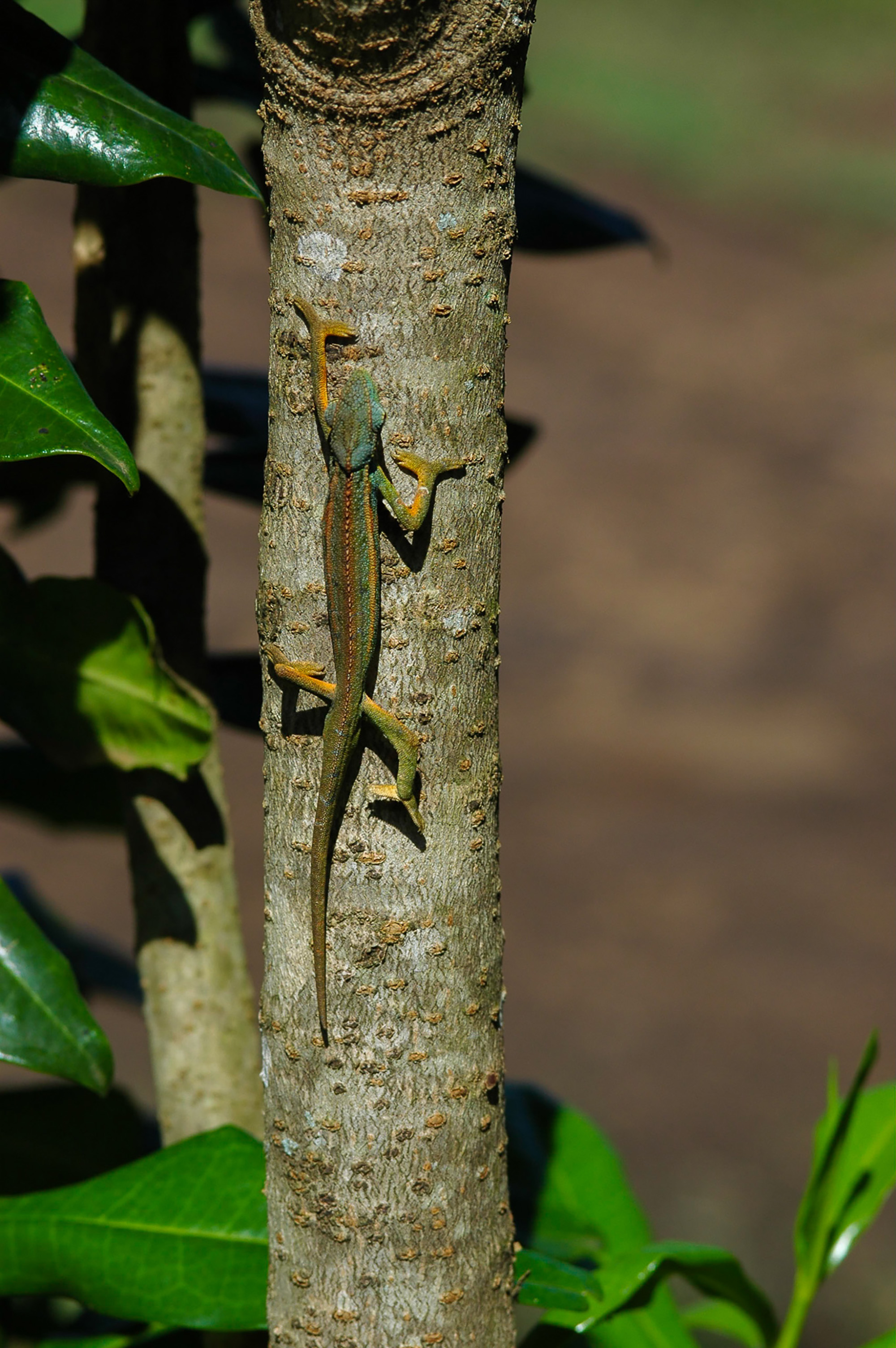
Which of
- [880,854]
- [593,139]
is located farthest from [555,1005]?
[593,139]

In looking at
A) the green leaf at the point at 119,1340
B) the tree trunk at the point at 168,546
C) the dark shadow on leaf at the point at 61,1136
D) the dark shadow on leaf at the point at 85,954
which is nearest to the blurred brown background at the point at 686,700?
the dark shadow on leaf at the point at 85,954

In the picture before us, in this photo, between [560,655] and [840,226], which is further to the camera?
[840,226]

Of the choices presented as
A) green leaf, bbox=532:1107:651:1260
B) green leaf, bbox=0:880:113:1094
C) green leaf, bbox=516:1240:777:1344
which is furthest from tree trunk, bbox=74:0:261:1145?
green leaf, bbox=516:1240:777:1344

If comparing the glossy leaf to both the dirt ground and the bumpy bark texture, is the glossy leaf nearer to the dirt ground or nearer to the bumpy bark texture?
the bumpy bark texture

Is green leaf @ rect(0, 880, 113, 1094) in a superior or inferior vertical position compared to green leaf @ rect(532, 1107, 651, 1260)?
superior

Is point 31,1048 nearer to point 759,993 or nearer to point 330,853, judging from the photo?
point 330,853

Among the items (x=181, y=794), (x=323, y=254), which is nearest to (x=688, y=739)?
(x=181, y=794)
